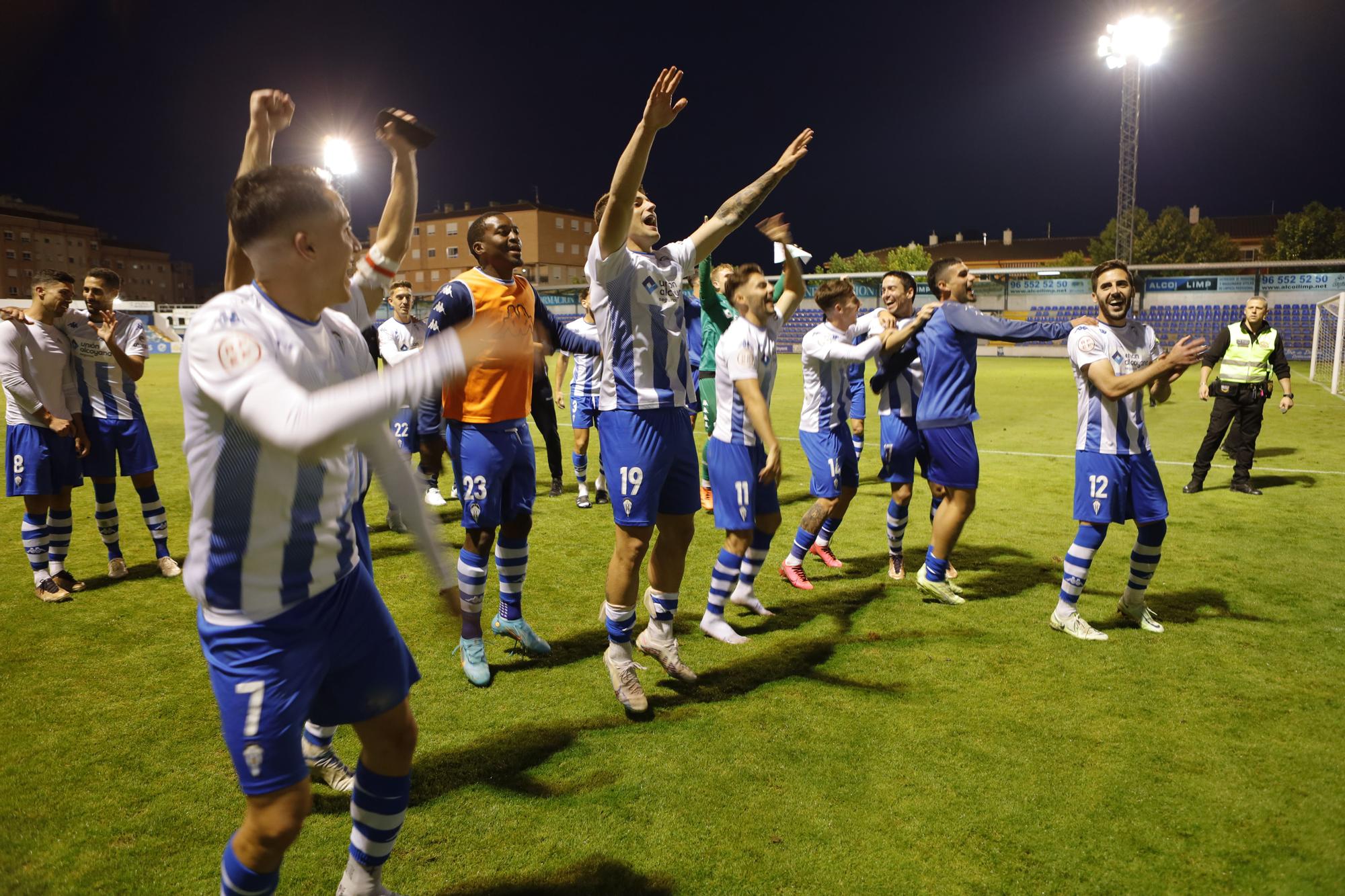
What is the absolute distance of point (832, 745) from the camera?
3770 millimetres

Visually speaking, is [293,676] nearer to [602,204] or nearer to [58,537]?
[602,204]

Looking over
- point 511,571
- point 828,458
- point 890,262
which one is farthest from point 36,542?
point 890,262

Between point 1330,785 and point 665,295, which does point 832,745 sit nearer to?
point 1330,785

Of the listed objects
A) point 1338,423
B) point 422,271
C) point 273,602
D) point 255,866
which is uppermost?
point 422,271

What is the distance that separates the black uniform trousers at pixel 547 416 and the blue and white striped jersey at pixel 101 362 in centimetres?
354

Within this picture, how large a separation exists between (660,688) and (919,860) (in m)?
1.82

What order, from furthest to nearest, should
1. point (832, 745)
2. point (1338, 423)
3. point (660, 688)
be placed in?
point (1338, 423) → point (660, 688) → point (832, 745)

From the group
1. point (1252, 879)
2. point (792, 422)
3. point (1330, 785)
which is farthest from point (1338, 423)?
point (1252, 879)

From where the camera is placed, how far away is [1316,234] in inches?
2229

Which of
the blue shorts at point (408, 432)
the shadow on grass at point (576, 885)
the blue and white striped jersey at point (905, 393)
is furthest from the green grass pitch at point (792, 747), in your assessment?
Answer: the blue shorts at point (408, 432)

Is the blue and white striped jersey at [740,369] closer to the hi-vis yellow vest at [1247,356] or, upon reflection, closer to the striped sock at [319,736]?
the striped sock at [319,736]

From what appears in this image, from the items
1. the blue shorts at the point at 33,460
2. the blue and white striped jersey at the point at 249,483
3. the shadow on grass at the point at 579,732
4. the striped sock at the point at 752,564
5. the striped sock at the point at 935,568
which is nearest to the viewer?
the blue and white striped jersey at the point at 249,483

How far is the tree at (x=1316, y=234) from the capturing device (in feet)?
184

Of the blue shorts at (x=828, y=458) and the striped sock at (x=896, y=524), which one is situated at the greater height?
the blue shorts at (x=828, y=458)
